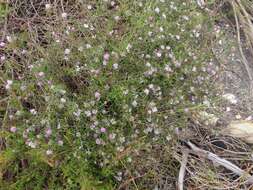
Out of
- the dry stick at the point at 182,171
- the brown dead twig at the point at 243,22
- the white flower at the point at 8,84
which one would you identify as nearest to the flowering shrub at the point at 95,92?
the white flower at the point at 8,84

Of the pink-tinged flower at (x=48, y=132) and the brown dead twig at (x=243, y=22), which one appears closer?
the pink-tinged flower at (x=48, y=132)

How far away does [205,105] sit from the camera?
2266 millimetres

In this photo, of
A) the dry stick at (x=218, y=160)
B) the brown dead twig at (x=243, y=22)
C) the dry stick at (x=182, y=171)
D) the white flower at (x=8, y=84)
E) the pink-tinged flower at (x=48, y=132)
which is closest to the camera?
the pink-tinged flower at (x=48, y=132)

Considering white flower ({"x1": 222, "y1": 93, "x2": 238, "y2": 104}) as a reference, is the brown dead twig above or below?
above

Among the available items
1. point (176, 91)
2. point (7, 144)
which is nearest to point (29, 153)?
point (7, 144)

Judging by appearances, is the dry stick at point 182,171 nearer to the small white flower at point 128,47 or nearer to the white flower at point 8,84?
the small white flower at point 128,47

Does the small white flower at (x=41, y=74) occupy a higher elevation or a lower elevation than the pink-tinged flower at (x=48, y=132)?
higher

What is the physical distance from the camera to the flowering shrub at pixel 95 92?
205 cm

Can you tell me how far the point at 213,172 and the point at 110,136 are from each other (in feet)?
2.41

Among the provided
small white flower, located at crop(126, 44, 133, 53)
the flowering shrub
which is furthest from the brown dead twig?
small white flower, located at crop(126, 44, 133, 53)

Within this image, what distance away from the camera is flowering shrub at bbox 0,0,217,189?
2053 mm

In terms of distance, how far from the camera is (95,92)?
2.09 m

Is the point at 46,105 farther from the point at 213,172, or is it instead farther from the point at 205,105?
the point at 213,172

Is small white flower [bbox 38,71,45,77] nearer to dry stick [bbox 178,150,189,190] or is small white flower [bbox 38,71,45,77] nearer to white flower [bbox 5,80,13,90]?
white flower [bbox 5,80,13,90]
